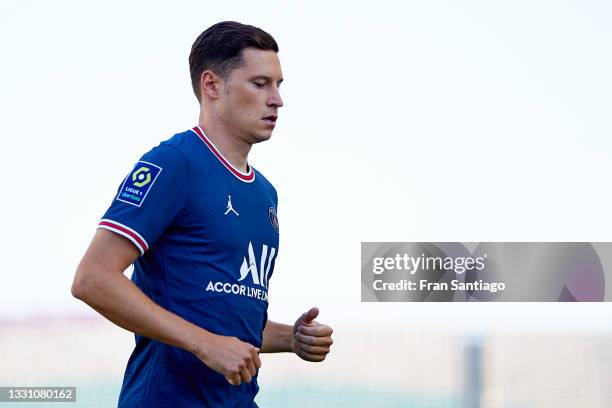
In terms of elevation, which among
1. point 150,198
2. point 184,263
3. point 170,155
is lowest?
point 184,263

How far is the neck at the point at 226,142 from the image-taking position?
298cm

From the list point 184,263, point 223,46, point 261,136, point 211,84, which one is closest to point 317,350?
point 184,263

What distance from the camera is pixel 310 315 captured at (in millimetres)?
3082

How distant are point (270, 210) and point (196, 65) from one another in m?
0.63

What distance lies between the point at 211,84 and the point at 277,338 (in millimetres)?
1039

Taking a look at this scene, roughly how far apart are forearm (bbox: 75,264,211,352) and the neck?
734 millimetres

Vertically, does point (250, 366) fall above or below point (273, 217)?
below

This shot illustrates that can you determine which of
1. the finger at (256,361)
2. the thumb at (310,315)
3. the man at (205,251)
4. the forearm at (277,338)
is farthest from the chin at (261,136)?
the finger at (256,361)

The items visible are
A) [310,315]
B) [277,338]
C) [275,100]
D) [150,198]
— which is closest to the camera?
[150,198]

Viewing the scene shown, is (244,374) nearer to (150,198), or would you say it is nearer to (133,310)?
(133,310)

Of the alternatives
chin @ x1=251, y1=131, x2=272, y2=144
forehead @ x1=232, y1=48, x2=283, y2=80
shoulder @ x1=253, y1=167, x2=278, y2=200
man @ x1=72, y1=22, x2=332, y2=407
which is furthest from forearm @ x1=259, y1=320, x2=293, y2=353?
forehead @ x1=232, y1=48, x2=283, y2=80

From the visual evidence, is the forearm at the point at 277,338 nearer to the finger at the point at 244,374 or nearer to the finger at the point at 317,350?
the finger at the point at 317,350

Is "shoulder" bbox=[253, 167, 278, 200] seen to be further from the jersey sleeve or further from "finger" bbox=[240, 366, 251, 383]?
"finger" bbox=[240, 366, 251, 383]

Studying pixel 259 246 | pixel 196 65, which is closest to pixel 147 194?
pixel 259 246
